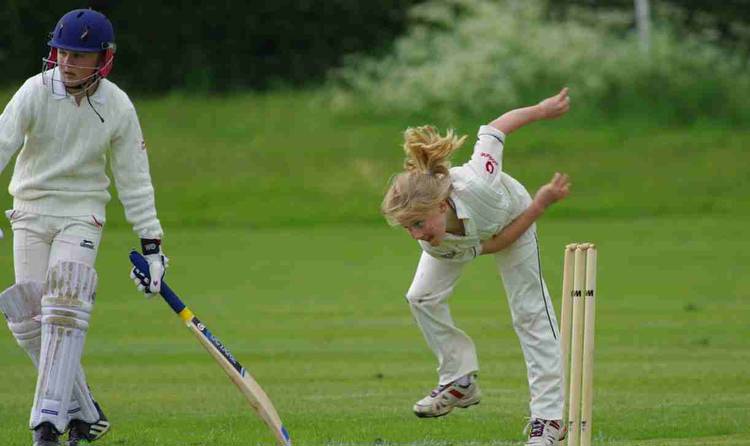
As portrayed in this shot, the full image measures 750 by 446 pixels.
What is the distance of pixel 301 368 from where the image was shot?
8945 mm

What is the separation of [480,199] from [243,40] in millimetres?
21045

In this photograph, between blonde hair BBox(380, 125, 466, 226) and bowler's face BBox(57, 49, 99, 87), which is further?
bowler's face BBox(57, 49, 99, 87)

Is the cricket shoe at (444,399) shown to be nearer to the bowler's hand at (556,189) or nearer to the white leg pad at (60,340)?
the bowler's hand at (556,189)

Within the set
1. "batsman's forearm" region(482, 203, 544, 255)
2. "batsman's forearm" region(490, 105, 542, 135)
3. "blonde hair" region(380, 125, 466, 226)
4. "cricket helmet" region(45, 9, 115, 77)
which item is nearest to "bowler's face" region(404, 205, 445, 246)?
"blonde hair" region(380, 125, 466, 226)

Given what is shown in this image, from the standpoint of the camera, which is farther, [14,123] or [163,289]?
[163,289]

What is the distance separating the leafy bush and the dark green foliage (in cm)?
162

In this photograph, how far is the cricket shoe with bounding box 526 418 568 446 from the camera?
19.0 feet

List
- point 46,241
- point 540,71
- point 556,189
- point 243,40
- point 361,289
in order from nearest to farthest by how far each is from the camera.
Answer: point 556,189
point 46,241
point 361,289
point 540,71
point 243,40

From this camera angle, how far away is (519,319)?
605 cm

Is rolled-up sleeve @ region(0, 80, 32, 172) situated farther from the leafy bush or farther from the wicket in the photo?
the leafy bush

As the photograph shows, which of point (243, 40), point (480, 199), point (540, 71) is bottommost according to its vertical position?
point (243, 40)

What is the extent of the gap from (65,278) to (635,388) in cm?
349

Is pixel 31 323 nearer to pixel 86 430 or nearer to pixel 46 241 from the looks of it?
pixel 46 241

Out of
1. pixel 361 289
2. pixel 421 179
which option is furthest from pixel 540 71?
pixel 421 179
